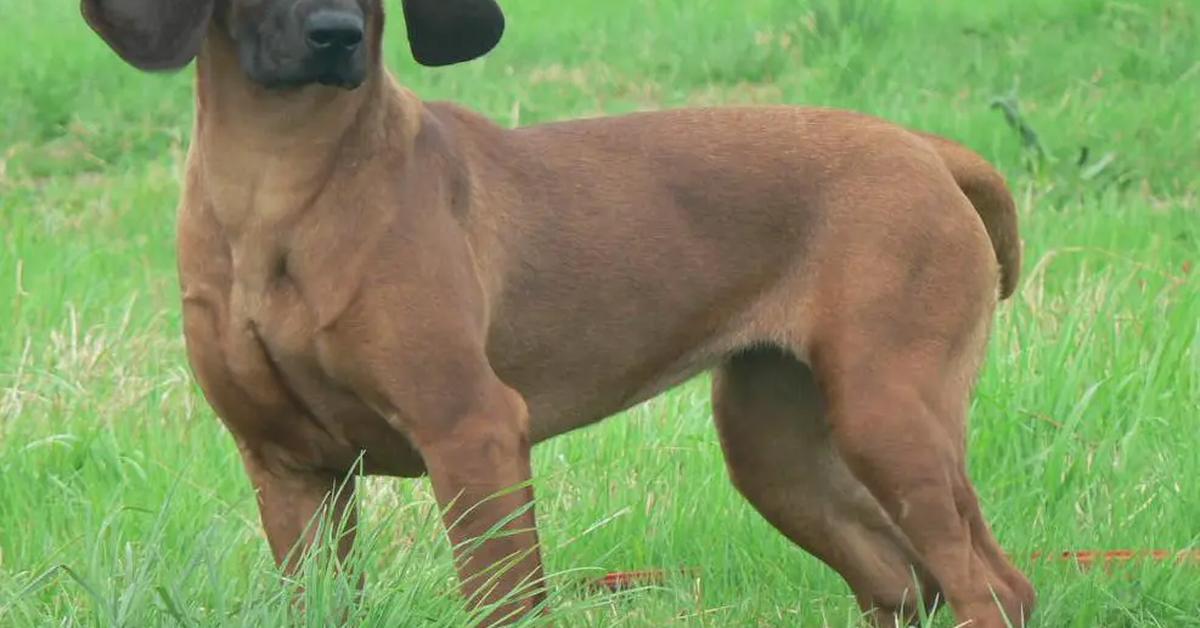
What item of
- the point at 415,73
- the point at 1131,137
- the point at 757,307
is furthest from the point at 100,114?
the point at 757,307

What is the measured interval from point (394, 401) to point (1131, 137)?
634 cm

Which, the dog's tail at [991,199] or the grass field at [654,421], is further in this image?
the dog's tail at [991,199]

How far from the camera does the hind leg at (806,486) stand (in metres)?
4.75

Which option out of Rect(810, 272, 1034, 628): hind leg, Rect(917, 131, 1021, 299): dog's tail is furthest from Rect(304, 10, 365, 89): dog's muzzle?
Rect(917, 131, 1021, 299): dog's tail

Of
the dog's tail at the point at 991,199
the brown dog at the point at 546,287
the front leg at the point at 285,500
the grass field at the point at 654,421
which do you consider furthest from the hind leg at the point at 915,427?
the front leg at the point at 285,500

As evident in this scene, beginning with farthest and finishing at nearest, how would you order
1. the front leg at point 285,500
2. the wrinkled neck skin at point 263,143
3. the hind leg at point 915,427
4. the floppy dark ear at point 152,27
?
the hind leg at point 915,427
the front leg at point 285,500
the wrinkled neck skin at point 263,143
the floppy dark ear at point 152,27

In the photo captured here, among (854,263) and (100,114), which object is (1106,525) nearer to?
(854,263)

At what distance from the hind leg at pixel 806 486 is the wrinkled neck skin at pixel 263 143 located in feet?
3.97

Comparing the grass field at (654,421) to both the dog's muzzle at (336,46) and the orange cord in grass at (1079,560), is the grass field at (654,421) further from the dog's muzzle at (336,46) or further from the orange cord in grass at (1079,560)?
the dog's muzzle at (336,46)

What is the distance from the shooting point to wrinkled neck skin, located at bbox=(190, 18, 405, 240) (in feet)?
12.8

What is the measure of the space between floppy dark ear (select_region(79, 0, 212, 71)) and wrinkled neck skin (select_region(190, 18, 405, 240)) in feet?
0.34

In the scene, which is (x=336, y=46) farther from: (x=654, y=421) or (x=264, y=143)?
(x=654, y=421)

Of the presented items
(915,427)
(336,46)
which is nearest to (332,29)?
(336,46)

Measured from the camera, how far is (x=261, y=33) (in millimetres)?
3771
